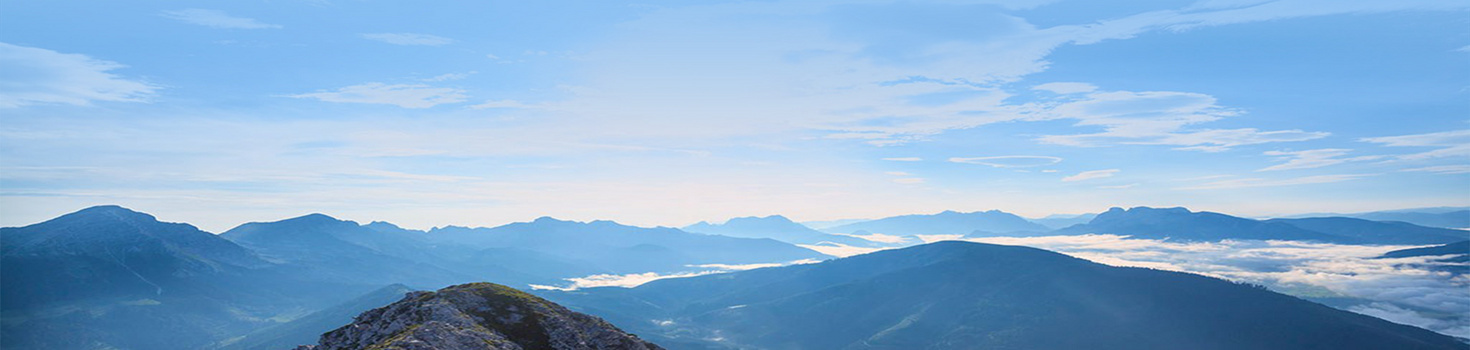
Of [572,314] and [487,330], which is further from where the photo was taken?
[572,314]

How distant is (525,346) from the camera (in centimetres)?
10056

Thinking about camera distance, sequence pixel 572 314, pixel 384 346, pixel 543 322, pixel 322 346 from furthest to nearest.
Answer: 1. pixel 572 314
2. pixel 543 322
3. pixel 322 346
4. pixel 384 346

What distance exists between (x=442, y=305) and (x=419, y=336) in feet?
56.1

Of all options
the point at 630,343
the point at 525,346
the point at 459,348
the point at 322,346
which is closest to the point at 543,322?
the point at 525,346

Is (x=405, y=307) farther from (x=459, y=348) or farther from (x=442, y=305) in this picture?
(x=459, y=348)

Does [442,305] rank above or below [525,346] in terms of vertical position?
above

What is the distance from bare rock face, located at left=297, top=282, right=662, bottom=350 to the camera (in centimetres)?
8775

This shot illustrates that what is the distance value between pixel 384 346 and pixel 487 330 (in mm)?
18897

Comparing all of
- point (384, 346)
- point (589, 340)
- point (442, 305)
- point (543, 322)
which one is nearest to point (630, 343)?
point (589, 340)

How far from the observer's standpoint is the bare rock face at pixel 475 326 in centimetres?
8775

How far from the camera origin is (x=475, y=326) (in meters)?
97.2

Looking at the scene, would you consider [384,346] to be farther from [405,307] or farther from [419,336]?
[405,307]

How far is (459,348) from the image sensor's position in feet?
278

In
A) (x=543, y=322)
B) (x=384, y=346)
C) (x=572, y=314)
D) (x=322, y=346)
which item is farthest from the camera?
(x=572, y=314)
